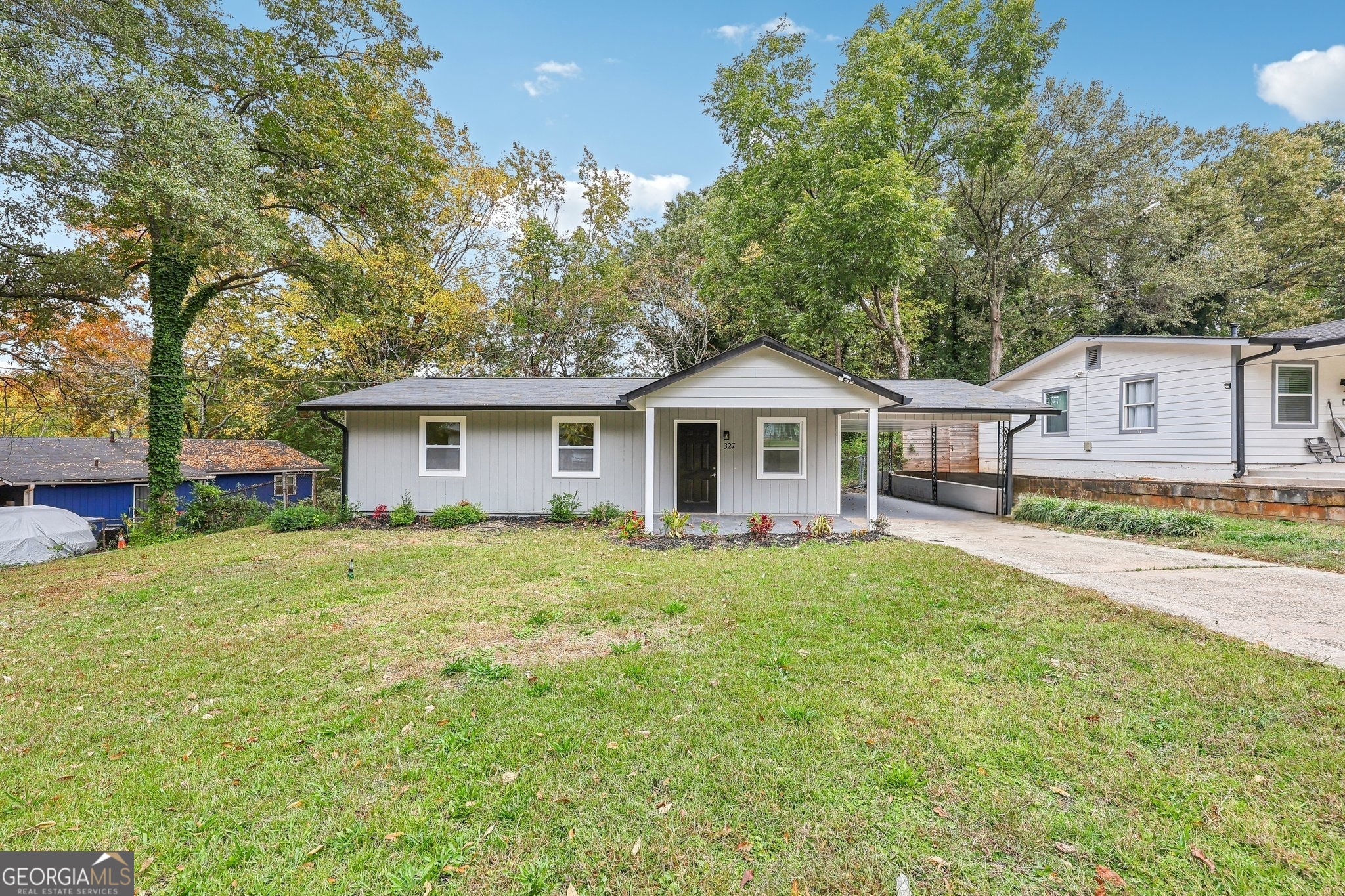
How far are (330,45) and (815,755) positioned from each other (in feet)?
52.7

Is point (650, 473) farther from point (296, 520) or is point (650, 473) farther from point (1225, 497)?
point (1225, 497)

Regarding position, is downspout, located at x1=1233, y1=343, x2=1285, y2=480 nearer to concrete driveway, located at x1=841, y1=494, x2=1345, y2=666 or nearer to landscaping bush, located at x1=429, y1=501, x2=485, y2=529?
concrete driveway, located at x1=841, y1=494, x2=1345, y2=666

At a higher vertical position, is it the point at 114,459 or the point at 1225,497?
the point at 114,459

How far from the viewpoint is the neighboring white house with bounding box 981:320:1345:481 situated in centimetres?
1084

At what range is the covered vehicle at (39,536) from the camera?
40.2 feet

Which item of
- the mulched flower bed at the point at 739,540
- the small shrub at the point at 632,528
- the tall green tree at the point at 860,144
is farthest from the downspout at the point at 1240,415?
the small shrub at the point at 632,528

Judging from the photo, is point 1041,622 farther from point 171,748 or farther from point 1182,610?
point 171,748

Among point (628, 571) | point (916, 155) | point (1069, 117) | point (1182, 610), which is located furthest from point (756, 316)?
point (1182, 610)

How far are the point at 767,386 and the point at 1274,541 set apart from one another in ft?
23.2

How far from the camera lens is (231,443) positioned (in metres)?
20.2

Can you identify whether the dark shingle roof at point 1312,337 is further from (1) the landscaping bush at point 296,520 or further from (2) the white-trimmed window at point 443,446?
(1) the landscaping bush at point 296,520

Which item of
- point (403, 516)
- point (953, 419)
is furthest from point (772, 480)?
point (403, 516)

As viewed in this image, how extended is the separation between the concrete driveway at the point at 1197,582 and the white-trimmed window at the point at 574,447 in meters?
6.27

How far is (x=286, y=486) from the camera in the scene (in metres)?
21.1
